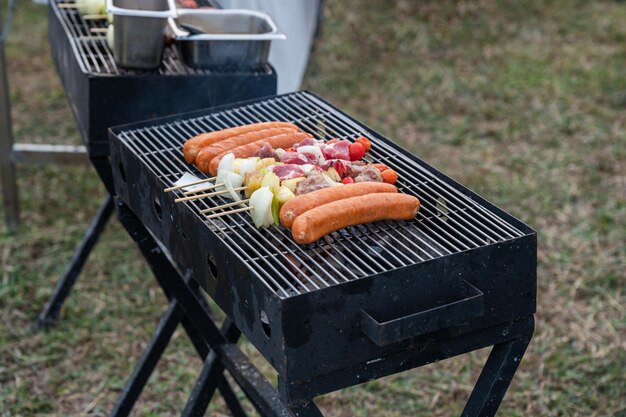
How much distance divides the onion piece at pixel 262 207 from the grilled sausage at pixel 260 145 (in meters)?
0.30

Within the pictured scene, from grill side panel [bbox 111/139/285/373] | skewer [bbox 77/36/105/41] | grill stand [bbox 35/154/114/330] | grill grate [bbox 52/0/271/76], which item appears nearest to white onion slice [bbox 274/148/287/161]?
grill side panel [bbox 111/139/285/373]

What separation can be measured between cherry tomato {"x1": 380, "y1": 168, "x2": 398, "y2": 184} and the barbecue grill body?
3.54ft

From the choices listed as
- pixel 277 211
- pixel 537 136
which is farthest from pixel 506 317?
pixel 537 136

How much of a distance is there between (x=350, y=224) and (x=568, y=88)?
571 centimetres

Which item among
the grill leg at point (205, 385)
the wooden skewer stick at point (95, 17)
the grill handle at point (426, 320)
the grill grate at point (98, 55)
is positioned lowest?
the grill leg at point (205, 385)

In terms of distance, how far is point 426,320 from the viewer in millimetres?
2186

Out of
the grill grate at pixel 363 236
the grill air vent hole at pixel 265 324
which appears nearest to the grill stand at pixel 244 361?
the grill air vent hole at pixel 265 324

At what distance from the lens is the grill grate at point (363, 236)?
2.25m

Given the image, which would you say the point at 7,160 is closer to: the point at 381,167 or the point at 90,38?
the point at 90,38

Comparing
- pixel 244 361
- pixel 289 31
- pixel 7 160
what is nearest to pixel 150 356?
pixel 244 361

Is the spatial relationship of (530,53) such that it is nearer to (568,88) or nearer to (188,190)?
Answer: (568,88)

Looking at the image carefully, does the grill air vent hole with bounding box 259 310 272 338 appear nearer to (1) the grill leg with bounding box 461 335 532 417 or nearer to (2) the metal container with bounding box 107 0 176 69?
(1) the grill leg with bounding box 461 335 532 417

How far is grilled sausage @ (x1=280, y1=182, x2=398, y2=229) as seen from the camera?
239 cm

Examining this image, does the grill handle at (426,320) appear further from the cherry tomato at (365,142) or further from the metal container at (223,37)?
the metal container at (223,37)
